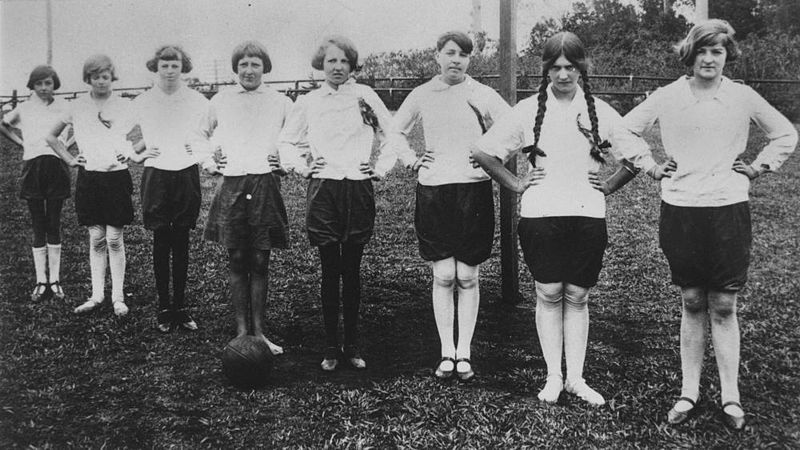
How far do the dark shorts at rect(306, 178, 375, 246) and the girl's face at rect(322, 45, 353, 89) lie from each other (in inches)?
26.4

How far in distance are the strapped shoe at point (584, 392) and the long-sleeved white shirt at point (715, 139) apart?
3.83 ft

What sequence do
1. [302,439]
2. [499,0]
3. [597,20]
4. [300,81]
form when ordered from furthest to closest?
[597,20] → [300,81] → [499,0] → [302,439]

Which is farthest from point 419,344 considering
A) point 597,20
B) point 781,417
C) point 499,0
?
point 597,20

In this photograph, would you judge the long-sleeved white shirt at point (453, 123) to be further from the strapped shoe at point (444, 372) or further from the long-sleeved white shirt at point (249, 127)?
the strapped shoe at point (444, 372)

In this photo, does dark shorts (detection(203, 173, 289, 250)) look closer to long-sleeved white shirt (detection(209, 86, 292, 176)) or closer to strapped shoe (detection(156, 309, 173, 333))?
long-sleeved white shirt (detection(209, 86, 292, 176))

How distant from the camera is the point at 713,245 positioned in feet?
12.0

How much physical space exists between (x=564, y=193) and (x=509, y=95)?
1.91 metres

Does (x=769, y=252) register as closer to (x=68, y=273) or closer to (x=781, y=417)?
(x=781, y=417)

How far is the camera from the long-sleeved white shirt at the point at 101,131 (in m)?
5.80

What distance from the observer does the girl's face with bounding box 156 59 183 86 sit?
524cm

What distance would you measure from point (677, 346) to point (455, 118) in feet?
7.67

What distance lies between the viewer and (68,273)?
24.4ft

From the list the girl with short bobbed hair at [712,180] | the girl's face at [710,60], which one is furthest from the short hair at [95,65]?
the girl's face at [710,60]

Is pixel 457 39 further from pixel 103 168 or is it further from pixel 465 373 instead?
pixel 103 168
